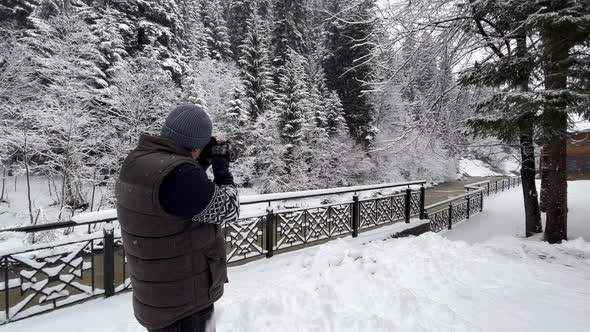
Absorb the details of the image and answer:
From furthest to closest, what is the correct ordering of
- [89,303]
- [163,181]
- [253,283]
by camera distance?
[253,283], [89,303], [163,181]

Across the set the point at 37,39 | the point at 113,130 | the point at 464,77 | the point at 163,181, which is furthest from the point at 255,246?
the point at 37,39

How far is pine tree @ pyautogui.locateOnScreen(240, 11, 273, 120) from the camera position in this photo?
21969mm

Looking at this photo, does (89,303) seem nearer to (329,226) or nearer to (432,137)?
(329,226)

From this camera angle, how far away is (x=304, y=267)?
4418 millimetres

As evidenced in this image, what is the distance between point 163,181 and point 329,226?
225 inches

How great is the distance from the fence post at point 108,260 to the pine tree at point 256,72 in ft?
60.6

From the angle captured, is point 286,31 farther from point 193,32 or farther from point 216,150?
point 216,150

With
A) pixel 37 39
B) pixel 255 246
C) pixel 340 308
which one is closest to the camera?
pixel 340 308

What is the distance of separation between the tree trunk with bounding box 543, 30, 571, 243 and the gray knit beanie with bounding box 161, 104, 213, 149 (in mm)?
Answer: 6512

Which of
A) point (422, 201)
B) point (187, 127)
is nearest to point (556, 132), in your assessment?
point (422, 201)

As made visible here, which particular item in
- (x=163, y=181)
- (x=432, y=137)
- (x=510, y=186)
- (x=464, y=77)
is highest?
(x=464, y=77)

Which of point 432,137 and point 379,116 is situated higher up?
point 379,116

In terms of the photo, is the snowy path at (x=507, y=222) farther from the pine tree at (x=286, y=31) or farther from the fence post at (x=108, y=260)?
the pine tree at (x=286, y=31)

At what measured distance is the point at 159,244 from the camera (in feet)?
4.90
